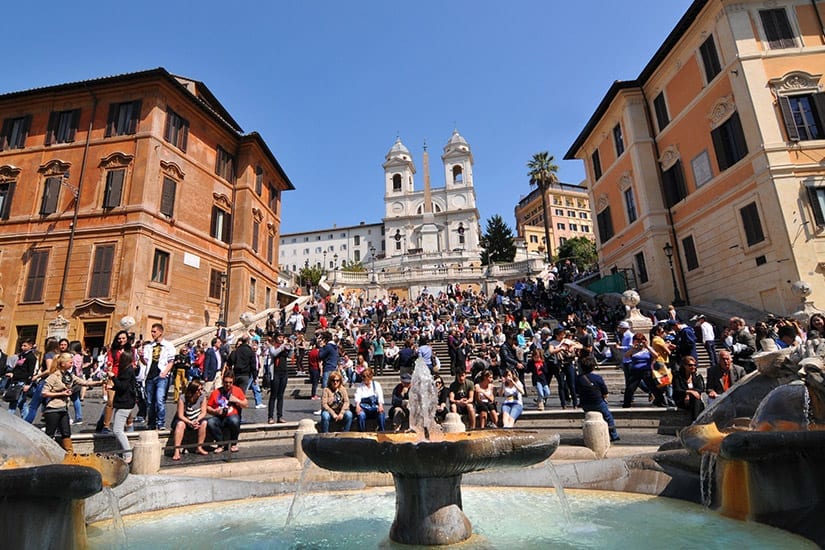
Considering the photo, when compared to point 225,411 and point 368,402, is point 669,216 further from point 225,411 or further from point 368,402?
point 225,411

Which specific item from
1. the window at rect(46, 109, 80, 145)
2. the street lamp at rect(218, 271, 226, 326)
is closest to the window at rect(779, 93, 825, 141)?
the street lamp at rect(218, 271, 226, 326)

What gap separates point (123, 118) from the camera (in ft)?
74.6

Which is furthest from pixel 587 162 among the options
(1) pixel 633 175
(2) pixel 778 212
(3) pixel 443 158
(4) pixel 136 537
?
(3) pixel 443 158

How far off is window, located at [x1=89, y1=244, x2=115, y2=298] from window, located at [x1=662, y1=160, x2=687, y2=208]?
1049 inches

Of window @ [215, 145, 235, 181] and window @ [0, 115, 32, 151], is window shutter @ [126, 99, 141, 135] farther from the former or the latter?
window @ [0, 115, 32, 151]

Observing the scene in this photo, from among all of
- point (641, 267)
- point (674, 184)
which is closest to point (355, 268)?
point (641, 267)

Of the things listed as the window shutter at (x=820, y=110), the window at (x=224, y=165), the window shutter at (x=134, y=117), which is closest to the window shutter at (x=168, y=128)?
the window shutter at (x=134, y=117)

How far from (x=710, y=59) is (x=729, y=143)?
3949 mm

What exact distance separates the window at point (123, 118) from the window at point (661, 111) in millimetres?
26300

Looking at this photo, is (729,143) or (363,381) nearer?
(363,381)

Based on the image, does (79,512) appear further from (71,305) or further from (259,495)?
(71,305)

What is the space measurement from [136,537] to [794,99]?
2363cm

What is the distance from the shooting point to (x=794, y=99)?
17500 millimetres

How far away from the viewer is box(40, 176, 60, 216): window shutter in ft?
71.3
